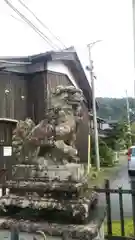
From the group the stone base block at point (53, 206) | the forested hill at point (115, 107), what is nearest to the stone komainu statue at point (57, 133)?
the stone base block at point (53, 206)

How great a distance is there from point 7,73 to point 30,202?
8.37 feet

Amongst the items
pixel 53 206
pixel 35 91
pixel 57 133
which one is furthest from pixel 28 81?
pixel 53 206

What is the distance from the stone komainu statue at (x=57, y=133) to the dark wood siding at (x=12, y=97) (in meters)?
2.25

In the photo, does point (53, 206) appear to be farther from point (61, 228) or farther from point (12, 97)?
point (12, 97)

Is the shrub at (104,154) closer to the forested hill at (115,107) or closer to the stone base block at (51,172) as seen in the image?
the forested hill at (115,107)

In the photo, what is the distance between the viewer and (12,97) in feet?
10.4

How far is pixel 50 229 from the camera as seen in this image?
788 millimetres

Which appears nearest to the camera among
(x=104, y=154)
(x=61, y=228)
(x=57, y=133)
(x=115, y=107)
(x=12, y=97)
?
(x=61, y=228)

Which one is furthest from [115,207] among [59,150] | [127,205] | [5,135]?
[5,135]

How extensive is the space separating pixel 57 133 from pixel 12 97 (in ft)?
7.86

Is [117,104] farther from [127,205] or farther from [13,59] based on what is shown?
[13,59]

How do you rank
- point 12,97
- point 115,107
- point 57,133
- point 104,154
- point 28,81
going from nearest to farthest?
1. point 57,133
2. point 115,107
3. point 12,97
4. point 28,81
5. point 104,154

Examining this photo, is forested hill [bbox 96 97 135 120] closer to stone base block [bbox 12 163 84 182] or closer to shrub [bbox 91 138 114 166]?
shrub [bbox 91 138 114 166]

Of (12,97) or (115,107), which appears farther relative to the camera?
(12,97)
